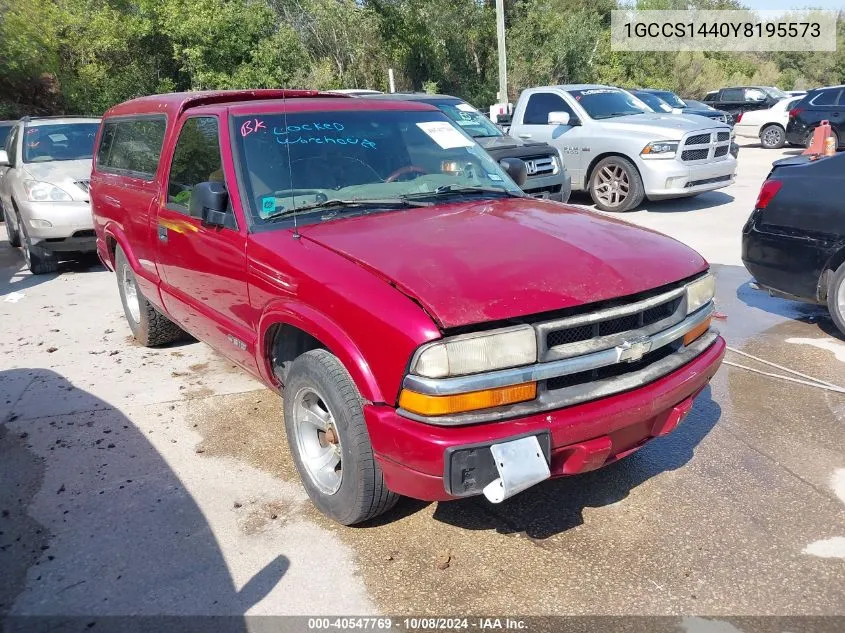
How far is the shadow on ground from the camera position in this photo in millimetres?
2711

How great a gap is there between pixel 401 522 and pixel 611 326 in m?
1.33

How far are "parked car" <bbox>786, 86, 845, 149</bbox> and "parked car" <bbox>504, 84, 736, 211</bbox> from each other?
730cm

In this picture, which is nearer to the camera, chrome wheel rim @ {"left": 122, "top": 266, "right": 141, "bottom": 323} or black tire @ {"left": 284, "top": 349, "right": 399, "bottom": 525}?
black tire @ {"left": 284, "top": 349, "right": 399, "bottom": 525}

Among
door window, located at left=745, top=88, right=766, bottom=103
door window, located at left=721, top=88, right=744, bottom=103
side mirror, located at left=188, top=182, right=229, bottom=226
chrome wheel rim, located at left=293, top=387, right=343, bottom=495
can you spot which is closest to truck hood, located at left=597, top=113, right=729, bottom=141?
side mirror, located at left=188, top=182, right=229, bottom=226

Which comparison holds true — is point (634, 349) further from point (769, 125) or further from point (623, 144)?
point (769, 125)

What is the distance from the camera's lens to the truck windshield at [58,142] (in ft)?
28.8

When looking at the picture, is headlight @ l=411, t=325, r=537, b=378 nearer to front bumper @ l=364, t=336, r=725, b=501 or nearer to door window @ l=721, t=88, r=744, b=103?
front bumper @ l=364, t=336, r=725, b=501

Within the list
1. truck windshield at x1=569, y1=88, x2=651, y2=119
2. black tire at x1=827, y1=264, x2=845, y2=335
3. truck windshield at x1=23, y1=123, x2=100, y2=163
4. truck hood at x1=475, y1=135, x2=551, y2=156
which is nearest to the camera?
black tire at x1=827, y1=264, x2=845, y2=335

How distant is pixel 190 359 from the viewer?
5.40m

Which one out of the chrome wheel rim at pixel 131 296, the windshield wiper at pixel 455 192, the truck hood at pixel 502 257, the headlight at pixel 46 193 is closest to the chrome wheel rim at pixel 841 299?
the truck hood at pixel 502 257

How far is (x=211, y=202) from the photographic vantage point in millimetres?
3428

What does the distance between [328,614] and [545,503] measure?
1191 mm

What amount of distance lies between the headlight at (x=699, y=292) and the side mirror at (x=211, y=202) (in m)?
2.27

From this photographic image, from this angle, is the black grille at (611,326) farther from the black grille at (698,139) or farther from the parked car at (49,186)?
the black grille at (698,139)
